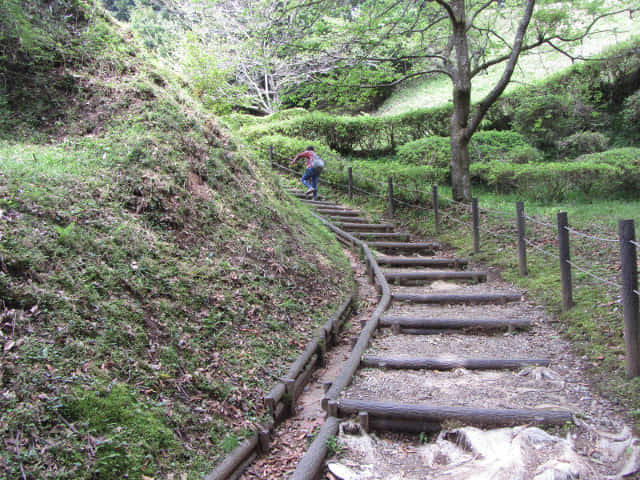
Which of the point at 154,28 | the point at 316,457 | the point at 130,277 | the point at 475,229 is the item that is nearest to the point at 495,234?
the point at 475,229

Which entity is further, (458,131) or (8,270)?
(458,131)

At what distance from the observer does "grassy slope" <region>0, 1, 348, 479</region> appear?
286 centimetres

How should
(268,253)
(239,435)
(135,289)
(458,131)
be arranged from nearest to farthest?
(239,435) < (135,289) < (268,253) < (458,131)

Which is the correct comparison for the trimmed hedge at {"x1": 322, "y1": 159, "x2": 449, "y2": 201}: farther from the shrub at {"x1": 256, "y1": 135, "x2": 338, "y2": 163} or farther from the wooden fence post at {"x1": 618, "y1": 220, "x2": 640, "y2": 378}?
the wooden fence post at {"x1": 618, "y1": 220, "x2": 640, "y2": 378}

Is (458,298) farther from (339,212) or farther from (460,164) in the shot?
(339,212)

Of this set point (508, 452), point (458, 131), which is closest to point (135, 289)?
A: point (508, 452)

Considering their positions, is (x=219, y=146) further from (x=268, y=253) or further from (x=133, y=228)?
(x=133, y=228)

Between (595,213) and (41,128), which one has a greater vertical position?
(41,128)

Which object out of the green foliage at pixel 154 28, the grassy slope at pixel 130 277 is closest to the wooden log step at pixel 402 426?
the grassy slope at pixel 130 277

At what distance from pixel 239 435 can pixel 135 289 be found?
154 cm

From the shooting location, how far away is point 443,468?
309 cm

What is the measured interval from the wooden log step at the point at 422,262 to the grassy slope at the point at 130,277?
5.17 ft

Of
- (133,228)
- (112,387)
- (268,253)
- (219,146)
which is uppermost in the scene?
(219,146)

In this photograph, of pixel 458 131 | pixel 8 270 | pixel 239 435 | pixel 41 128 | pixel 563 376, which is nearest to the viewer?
pixel 8 270
